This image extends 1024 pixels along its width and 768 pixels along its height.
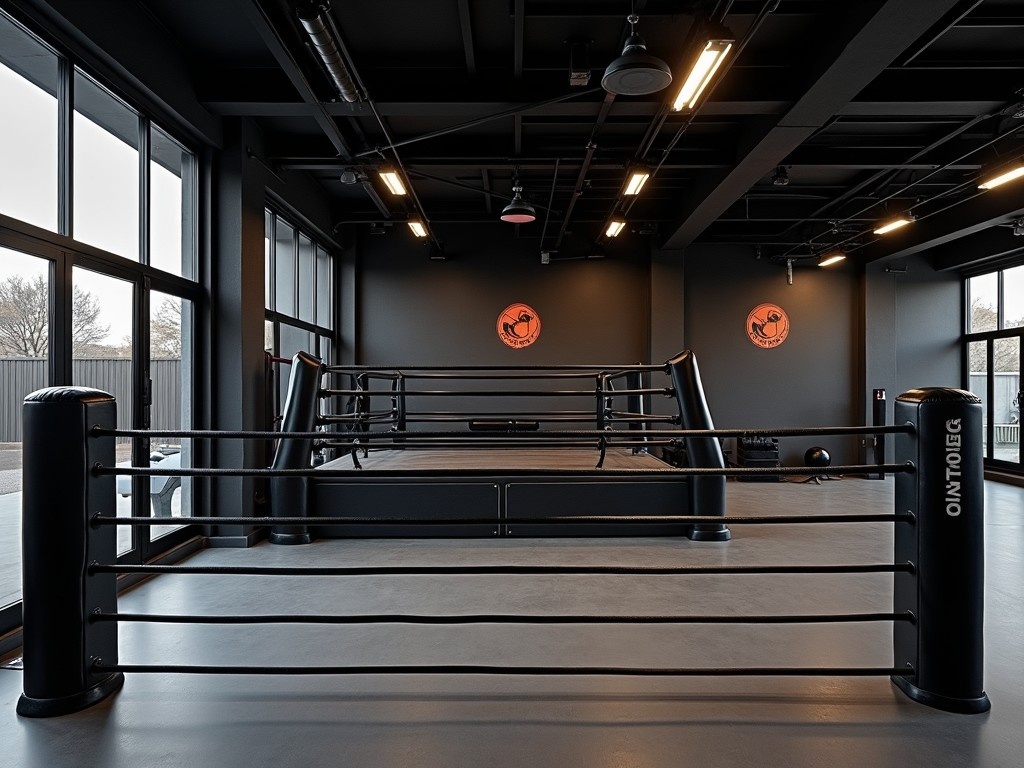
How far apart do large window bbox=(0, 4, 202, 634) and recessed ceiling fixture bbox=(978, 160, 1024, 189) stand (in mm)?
6802

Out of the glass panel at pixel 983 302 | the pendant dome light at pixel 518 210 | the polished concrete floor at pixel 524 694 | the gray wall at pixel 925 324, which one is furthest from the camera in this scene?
the gray wall at pixel 925 324

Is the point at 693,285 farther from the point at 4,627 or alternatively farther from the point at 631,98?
the point at 4,627

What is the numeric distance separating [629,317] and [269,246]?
4.93 meters

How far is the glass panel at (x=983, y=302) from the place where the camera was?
892cm

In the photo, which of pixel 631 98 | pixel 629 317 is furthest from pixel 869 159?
pixel 629 317

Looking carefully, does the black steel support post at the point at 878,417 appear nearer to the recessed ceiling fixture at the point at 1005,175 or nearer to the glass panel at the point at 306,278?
the recessed ceiling fixture at the point at 1005,175

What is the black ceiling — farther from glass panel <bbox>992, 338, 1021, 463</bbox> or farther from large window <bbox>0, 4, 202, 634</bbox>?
glass panel <bbox>992, 338, 1021, 463</bbox>

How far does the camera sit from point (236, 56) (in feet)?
14.8

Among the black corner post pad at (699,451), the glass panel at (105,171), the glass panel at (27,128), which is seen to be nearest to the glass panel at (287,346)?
the glass panel at (105,171)

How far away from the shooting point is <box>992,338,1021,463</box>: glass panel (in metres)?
8.66

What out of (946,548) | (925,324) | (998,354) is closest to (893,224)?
(925,324)

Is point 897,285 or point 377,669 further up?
point 897,285

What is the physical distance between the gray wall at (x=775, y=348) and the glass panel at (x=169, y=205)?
6649 mm

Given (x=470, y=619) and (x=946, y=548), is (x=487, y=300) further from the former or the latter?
(x=946, y=548)
